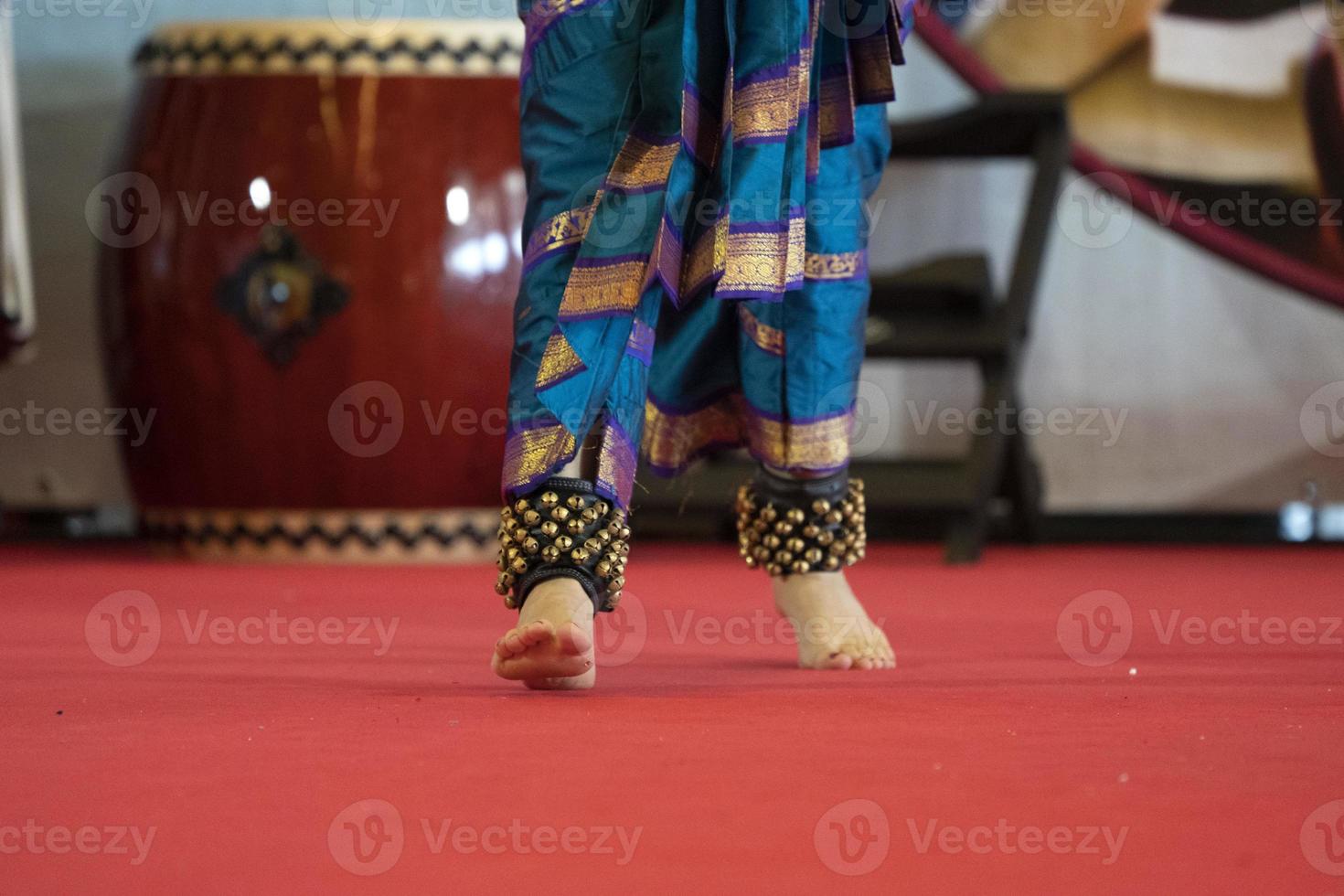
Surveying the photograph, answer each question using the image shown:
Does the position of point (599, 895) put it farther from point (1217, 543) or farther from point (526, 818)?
point (1217, 543)

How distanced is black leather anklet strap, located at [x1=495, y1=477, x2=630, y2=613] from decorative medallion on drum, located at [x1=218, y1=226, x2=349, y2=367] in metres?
1.40

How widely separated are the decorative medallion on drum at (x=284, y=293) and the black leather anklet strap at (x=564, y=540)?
1397 millimetres

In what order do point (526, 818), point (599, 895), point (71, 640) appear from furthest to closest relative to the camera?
point (71, 640) < point (526, 818) < point (599, 895)

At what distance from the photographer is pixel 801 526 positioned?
4.69 feet

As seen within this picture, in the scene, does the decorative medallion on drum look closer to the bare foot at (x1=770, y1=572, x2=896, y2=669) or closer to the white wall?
the white wall

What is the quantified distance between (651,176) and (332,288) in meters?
1.39

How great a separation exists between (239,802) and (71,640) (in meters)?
0.86

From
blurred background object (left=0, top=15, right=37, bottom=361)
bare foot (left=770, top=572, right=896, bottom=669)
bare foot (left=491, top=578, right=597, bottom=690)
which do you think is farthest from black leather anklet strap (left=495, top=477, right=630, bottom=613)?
blurred background object (left=0, top=15, right=37, bottom=361)

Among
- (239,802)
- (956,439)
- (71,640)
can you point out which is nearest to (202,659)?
(71,640)

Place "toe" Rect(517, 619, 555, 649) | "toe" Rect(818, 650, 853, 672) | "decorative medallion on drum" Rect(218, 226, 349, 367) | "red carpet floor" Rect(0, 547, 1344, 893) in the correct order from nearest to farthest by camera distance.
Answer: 1. "red carpet floor" Rect(0, 547, 1344, 893)
2. "toe" Rect(517, 619, 555, 649)
3. "toe" Rect(818, 650, 853, 672)
4. "decorative medallion on drum" Rect(218, 226, 349, 367)

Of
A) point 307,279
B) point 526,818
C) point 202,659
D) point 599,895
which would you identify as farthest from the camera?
point 307,279

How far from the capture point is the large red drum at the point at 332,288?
101 inches

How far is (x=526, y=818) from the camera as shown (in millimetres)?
751

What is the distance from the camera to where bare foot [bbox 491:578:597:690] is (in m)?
1.14
